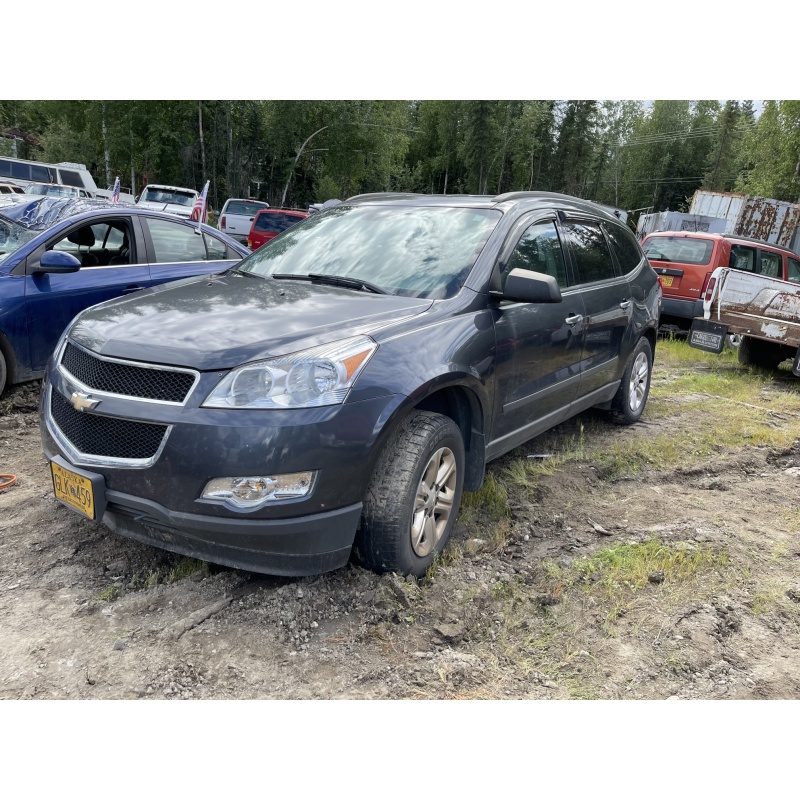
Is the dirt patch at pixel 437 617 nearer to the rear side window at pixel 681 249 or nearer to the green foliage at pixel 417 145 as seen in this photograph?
the rear side window at pixel 681 249

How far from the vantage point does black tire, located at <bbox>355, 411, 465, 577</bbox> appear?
9.41 feet

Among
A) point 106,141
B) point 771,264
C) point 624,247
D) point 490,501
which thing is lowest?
point 490,501

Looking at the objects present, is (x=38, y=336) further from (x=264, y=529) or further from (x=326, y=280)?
(x=264, y=529)

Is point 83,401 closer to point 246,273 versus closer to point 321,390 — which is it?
point 321,390

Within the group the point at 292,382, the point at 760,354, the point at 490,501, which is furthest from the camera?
the point at 760,354

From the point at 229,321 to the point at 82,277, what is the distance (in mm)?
3153

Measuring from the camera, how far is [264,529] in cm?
258

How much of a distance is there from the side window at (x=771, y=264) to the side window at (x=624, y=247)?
6197 millimetres

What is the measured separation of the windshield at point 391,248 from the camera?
354 cm

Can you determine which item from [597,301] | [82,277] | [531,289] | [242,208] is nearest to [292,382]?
[531,289]

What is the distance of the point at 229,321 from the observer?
2.97 meters

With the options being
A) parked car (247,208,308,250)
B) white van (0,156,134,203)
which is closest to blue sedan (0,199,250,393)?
parked car (247,208,308,250)

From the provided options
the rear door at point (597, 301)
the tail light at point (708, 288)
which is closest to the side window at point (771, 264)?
the tail light at point (708, 288)

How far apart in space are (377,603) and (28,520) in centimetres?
194
